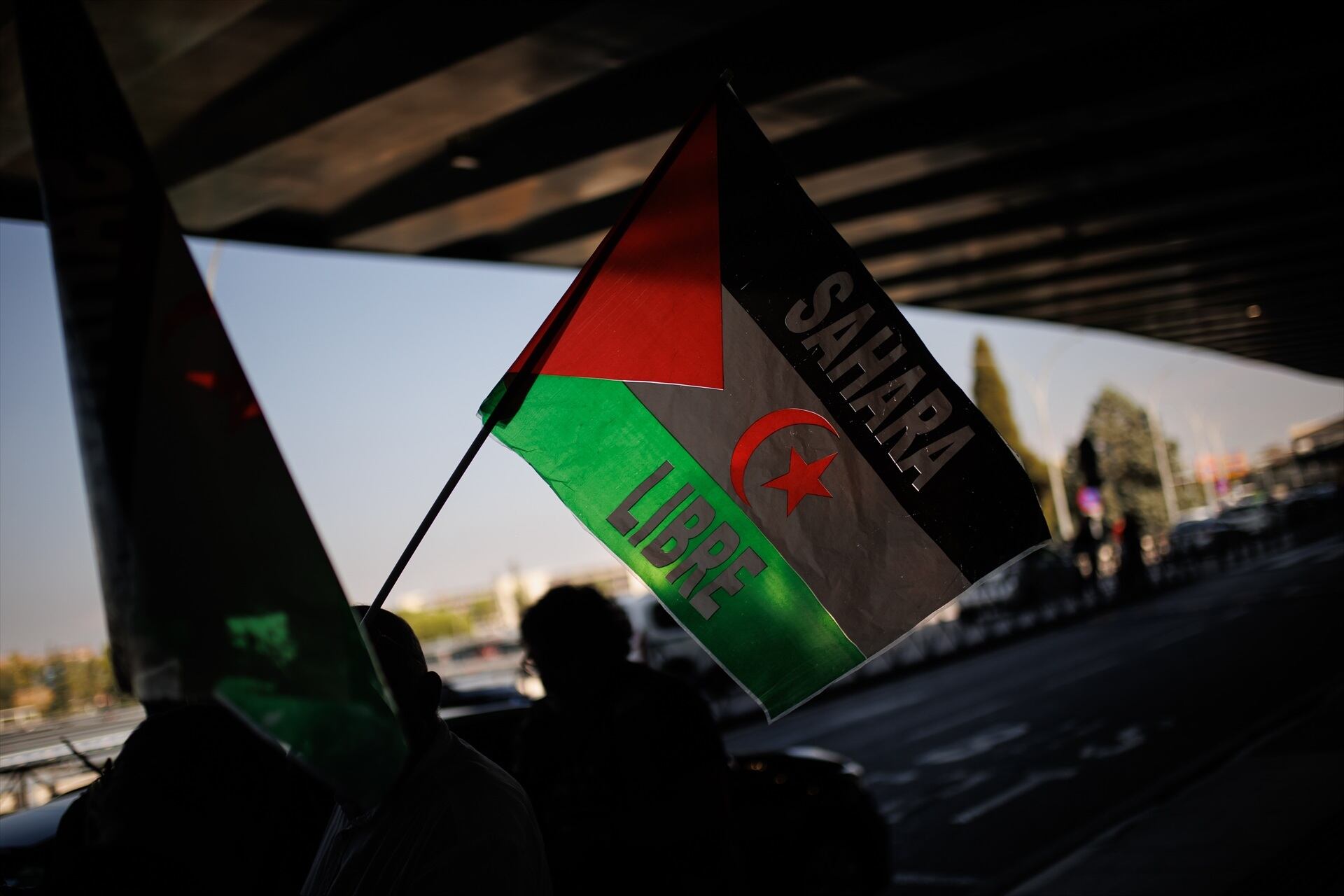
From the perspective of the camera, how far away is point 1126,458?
93.8 metres

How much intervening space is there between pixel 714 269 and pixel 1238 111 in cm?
1071

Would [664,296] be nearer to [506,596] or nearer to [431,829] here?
[431,829]

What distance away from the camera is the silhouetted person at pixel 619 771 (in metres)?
3.35

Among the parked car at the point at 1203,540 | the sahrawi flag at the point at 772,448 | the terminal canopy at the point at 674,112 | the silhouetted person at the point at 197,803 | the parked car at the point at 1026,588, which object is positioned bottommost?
the parked car at the point at 1203,540

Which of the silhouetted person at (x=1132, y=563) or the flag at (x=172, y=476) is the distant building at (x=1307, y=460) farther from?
the flag at (x=172, y=476)

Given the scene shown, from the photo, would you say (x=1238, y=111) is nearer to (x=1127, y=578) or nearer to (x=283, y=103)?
(x=283, y=103)

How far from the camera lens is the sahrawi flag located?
2939 mm

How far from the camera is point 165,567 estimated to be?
5.44 feet

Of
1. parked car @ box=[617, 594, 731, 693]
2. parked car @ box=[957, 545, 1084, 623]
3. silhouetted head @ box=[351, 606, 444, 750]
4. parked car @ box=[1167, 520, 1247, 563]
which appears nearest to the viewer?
silhouetted head @ box=[351, 606, 444, 750]

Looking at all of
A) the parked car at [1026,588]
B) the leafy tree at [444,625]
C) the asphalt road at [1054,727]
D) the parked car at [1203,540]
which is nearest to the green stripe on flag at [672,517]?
Result: the asphalt road at [1054,727]

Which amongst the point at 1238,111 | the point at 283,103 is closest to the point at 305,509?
the point at 283,103

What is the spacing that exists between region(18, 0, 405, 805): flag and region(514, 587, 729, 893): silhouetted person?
5.89ft

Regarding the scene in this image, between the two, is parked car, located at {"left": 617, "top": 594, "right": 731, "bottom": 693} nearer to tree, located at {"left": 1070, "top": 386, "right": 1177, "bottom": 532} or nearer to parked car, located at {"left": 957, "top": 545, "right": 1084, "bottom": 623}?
parked car, located at {"left": 957, "top": 545, "right": 1084, "bottom": 623}

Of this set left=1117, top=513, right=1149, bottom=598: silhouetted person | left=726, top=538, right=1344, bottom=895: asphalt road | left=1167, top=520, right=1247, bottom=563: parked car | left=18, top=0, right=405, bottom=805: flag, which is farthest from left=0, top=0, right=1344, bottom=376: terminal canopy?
left=1167, top=520, right=1247, bottom=563: parked car
